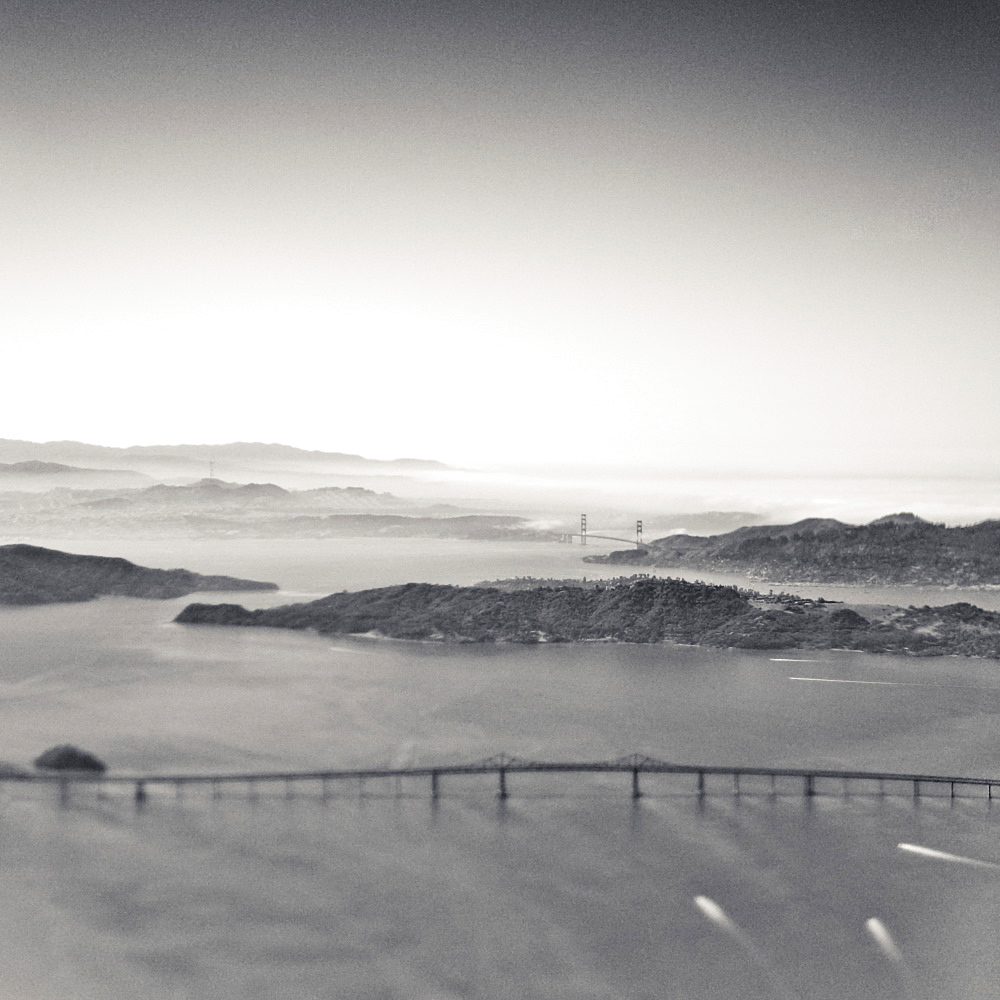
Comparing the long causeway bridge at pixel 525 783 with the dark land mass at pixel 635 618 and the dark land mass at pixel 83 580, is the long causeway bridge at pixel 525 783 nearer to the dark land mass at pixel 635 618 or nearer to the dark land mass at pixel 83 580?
the dark land mass at pixel 83 580

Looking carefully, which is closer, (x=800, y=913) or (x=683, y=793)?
(x=800, y=913)

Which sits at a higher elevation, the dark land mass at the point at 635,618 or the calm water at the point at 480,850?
the dark land mass at the point at 635,618

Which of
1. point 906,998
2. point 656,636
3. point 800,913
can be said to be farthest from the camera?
point 656,636

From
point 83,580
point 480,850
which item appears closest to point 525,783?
point 480,850

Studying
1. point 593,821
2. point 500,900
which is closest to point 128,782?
point 500,900

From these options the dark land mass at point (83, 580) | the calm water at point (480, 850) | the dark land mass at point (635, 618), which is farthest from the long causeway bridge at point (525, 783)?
the dark land mass at point (635, 618)

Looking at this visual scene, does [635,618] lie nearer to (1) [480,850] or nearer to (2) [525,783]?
(2) [525,783]

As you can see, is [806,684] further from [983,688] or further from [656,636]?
[656,636]
